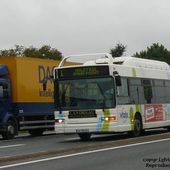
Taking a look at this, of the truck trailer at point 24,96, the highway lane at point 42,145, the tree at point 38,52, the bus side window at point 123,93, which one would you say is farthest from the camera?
the tree at point 38,52

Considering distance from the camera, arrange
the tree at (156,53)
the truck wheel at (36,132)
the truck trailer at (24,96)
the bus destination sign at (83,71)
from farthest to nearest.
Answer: the tree at (156,53) < the truck wheel at (36,132) < the truck trailer at (24,96) < the bus destination sign at (83,71)

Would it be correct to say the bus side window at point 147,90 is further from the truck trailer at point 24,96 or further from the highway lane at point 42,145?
the truck trailer at point 24,96

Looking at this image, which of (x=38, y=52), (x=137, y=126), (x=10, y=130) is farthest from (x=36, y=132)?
(x=38, y=52)

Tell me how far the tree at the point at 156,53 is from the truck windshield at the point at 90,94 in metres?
88.0

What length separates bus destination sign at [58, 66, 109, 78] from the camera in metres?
22.7

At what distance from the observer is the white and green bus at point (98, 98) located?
73.4 feet

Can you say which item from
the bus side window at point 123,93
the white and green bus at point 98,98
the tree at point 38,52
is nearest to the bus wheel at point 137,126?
the white and green bus at point 98,98

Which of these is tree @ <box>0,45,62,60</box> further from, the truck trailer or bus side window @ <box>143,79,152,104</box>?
bus side window @ <box>143,79,152,104</box>

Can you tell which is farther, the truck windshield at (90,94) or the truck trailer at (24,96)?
the truck trailer at (24,96)

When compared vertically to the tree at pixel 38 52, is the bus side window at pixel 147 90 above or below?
below

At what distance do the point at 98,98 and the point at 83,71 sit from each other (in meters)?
1.22

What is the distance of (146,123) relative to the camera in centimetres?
2505

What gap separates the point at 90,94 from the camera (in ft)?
73.9

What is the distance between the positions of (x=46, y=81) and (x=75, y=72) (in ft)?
27.2
